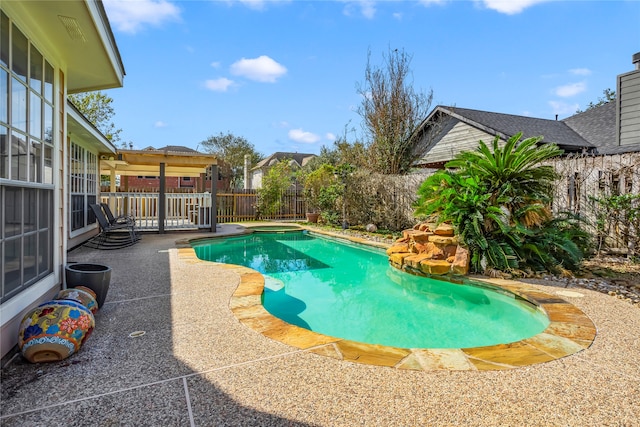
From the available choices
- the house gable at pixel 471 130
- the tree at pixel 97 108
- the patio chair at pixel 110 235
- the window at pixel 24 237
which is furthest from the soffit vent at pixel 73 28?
the tree at pixel 97 108

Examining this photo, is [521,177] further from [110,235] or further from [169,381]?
[110,235]

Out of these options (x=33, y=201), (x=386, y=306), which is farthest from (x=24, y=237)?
(x=386, y=306)

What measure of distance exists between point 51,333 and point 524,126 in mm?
15618

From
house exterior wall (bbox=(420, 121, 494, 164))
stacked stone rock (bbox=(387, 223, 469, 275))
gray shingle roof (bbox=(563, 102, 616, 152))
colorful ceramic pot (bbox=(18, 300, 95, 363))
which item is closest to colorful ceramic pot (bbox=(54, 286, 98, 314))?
colorful ceramic pot (bbox=(18, 300, 95, 363))

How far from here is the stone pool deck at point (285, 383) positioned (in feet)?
5.90

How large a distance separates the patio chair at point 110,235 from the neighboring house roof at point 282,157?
28.5 metres

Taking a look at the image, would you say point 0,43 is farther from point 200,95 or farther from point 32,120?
point 200,95

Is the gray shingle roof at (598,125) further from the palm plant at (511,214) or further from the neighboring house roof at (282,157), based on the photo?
the neighboring house roof at (282,157)

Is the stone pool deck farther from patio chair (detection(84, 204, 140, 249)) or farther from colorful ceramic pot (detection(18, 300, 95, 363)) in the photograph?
patio chair (detection(84, 204, 140, 249))

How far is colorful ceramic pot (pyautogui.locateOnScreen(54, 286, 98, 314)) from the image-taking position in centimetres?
299

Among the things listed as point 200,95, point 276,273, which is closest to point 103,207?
point 276,273

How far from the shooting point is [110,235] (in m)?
8.34

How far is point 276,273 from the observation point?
22.0 feet

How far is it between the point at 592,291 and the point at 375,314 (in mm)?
2833
